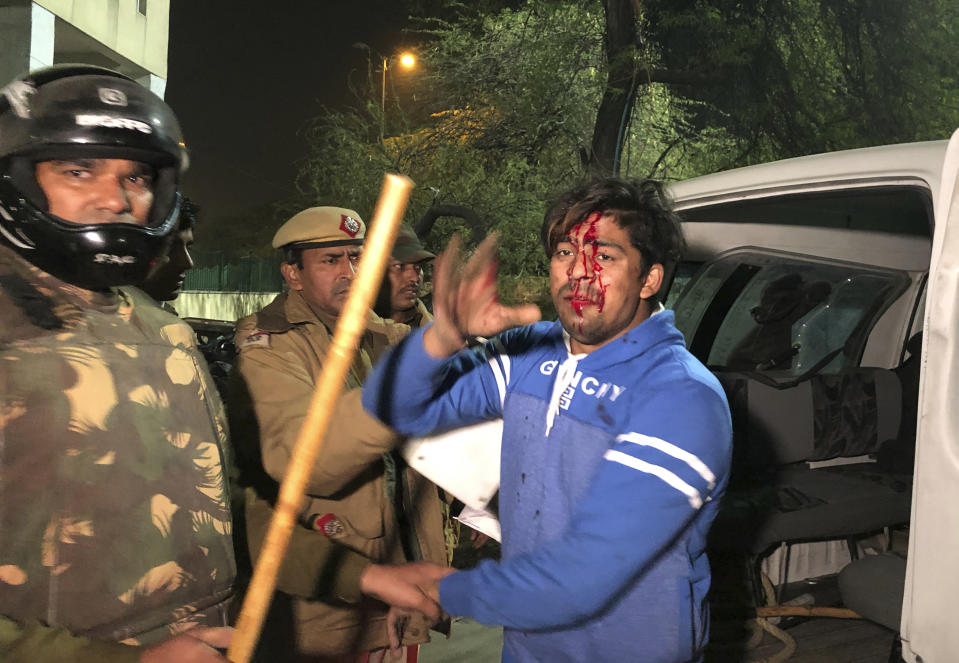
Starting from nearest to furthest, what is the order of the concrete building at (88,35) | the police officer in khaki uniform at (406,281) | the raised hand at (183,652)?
the raised hand at (183,652) → the police officer in khaki uniform at (406,281) → the concrete building at (88,35)

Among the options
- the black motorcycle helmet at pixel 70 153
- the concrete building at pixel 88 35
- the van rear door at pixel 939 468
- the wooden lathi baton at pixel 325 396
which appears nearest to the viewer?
the wooden lathi baton at pixel 325 396

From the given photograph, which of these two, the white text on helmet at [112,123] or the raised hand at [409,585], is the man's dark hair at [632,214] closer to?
the raised hand at [409,585]

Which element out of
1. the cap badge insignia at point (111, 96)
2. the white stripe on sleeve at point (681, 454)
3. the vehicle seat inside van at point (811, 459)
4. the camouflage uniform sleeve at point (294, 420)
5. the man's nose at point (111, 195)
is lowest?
the vehicle seat inside van at point (811, 459)

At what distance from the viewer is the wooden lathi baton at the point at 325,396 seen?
1.23 metres

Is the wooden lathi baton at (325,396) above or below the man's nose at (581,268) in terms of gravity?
below

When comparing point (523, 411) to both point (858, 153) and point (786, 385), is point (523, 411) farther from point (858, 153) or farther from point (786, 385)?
point (786, 385)

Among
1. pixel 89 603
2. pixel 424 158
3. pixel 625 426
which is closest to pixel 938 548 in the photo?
pixel 625 426

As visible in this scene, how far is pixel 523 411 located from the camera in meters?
2.16

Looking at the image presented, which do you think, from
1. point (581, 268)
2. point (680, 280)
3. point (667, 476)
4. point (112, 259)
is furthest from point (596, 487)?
point (680, 280)

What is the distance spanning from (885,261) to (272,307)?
3.97 meters

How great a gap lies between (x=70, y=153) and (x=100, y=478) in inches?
28.9

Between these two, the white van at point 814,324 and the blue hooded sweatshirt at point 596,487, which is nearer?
the blue hooded sweatshirt at point 596,487

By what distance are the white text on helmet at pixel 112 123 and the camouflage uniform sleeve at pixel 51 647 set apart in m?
1.06

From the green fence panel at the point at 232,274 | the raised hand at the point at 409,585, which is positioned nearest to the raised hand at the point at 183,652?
the raised hand at the point at 409,585
